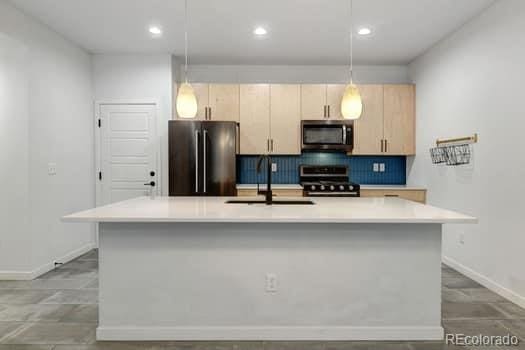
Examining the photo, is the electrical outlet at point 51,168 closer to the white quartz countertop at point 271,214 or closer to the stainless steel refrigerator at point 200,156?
the stainless steel refrigerator at point 200,156

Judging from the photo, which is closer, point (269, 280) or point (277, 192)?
point (269, 280)

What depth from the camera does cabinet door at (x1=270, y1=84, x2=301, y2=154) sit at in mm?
4844

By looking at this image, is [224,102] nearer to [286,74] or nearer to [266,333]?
[286,74]

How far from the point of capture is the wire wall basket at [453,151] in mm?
3676

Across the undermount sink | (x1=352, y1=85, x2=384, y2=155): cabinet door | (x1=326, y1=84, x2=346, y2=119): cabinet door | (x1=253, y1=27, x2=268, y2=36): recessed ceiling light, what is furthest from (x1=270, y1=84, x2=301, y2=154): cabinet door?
the undermount sink

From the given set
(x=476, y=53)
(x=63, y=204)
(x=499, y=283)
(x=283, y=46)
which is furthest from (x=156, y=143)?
(x=499, y=283)

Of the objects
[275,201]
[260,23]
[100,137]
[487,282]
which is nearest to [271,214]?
[275,201]

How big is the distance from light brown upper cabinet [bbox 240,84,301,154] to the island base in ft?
8.52

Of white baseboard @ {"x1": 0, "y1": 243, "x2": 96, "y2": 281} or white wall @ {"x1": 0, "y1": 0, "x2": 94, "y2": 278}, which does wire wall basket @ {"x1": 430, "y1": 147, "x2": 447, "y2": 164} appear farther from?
white baseboard @ {"x1": 0, "y1": 243, "x2": 96, "y2": 281}

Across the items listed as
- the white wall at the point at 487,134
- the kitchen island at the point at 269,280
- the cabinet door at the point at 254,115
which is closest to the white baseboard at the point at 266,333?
the kitchen island at the point at 269,280

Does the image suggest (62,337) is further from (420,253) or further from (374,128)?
(374,128)

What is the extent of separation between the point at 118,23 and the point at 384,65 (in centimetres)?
365

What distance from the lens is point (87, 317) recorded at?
8.88 ft

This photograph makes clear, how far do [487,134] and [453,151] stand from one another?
588 millimetres
